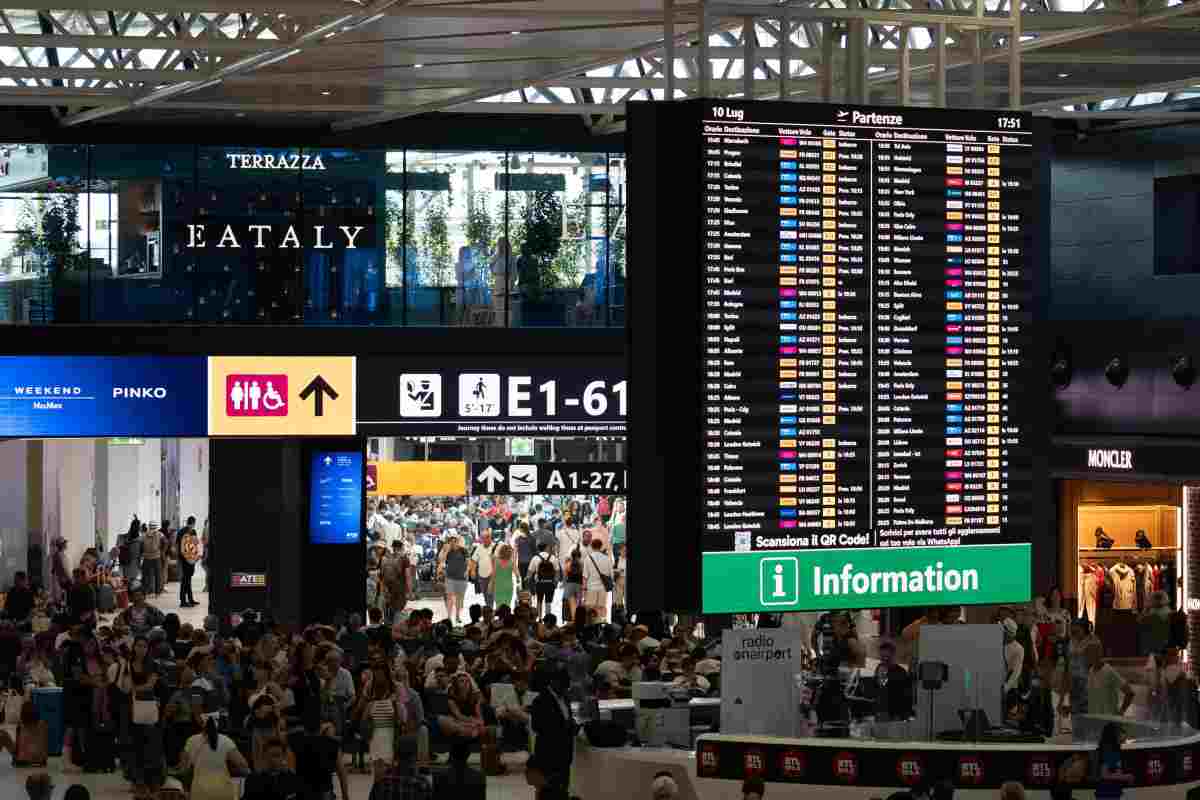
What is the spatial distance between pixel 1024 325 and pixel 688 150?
2680 mm

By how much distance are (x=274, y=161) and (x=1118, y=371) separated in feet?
39.1

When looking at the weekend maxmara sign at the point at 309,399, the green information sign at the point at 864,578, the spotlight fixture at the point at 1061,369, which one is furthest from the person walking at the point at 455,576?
the green information sign at the point at 864,578

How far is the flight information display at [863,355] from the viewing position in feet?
46.0

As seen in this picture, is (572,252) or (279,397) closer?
(279,397)

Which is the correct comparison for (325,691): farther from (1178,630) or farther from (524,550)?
(524,550)

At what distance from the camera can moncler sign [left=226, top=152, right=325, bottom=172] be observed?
3144 centimetres

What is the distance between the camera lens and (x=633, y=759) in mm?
17312

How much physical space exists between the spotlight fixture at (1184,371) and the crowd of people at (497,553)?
319 inches

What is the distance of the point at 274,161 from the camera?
1241 inches

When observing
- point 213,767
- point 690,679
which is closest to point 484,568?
point 690,679

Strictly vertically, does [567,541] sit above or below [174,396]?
below

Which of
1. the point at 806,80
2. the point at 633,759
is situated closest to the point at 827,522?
the point at 633,759

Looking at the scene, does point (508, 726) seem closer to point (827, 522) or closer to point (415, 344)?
point (827, 522)

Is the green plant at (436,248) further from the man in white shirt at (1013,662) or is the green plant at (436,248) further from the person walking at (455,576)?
the man in white shirt at (1013,662)
